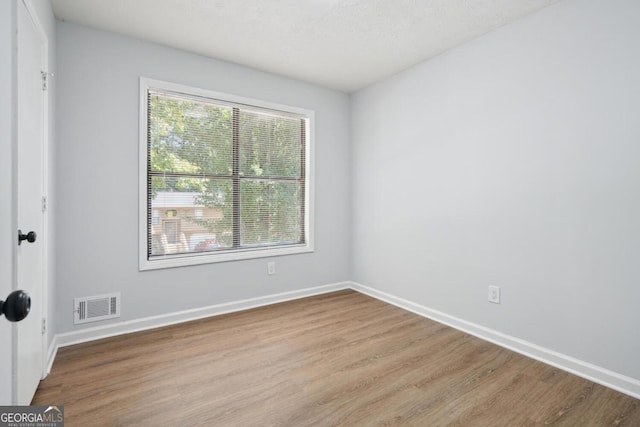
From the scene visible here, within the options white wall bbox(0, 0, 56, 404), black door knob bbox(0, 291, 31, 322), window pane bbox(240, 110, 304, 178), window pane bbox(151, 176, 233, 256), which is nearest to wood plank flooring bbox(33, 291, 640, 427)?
white wall bbox(0, 0, 56, 404)

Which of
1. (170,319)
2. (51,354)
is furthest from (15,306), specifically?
(170,319)

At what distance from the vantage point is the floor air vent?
2.50 m

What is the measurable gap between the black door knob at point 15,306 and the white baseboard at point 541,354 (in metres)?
2.89

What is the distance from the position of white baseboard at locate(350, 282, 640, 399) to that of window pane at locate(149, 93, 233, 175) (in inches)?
98.6

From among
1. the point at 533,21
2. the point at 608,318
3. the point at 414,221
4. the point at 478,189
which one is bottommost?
the point at 608,318

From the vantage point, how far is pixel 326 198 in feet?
12.8

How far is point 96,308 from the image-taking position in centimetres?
256

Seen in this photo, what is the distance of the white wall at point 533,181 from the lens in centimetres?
193

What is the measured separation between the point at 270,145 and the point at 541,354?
10.2ft

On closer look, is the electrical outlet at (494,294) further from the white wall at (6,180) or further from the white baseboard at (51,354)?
the white baseboard at (51,354)

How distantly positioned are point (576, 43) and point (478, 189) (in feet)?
3.83

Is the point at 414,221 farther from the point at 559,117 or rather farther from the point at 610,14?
the point at 610,14

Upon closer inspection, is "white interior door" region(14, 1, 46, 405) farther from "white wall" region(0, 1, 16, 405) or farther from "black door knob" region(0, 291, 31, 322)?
"black door knob" region(0, 291, 31, 322)

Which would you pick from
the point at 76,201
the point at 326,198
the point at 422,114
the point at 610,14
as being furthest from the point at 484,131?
the point at 76,201
